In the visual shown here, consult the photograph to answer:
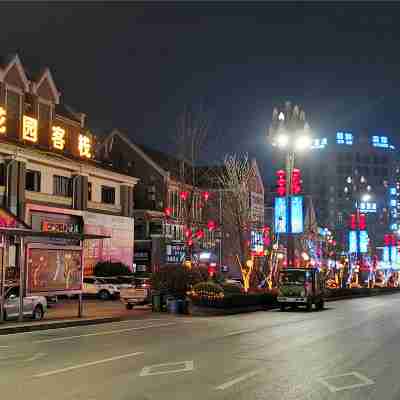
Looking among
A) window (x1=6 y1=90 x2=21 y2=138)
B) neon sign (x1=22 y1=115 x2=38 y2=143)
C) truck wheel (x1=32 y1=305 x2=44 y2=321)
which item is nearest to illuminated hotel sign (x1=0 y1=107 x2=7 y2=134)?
window (x1=6 y1=90 x2=21 y2=138)

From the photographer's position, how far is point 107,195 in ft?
169

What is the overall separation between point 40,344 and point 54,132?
28.2 metres

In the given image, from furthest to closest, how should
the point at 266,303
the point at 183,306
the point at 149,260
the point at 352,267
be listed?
the point at 352,267 < the point at 149,260 < the point at 266,303 < the point at 183,306

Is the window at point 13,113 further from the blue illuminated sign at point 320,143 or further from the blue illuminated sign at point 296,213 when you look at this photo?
the blue illuminated sign at point 320,143

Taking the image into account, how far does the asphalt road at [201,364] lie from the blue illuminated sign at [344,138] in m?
159

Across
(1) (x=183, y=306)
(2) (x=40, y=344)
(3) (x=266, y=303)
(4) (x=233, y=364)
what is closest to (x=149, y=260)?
(3) (x=266, y=303)

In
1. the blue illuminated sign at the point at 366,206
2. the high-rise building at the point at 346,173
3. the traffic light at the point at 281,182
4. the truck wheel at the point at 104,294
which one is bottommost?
the truck wheel at the point at 104,294

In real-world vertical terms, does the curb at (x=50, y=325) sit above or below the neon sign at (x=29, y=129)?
below

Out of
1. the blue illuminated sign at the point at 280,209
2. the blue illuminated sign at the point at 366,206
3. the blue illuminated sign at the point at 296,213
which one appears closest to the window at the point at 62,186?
the blue illuminated sign at the point at 280,209

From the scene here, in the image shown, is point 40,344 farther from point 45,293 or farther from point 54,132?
point 54,132

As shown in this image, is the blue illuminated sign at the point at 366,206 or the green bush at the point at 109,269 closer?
the green bush at the point at 109,269

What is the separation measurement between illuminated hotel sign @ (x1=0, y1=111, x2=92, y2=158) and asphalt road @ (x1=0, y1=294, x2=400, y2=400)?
20066 mm

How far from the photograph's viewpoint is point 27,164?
41750 mm

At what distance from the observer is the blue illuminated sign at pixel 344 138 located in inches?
6969
